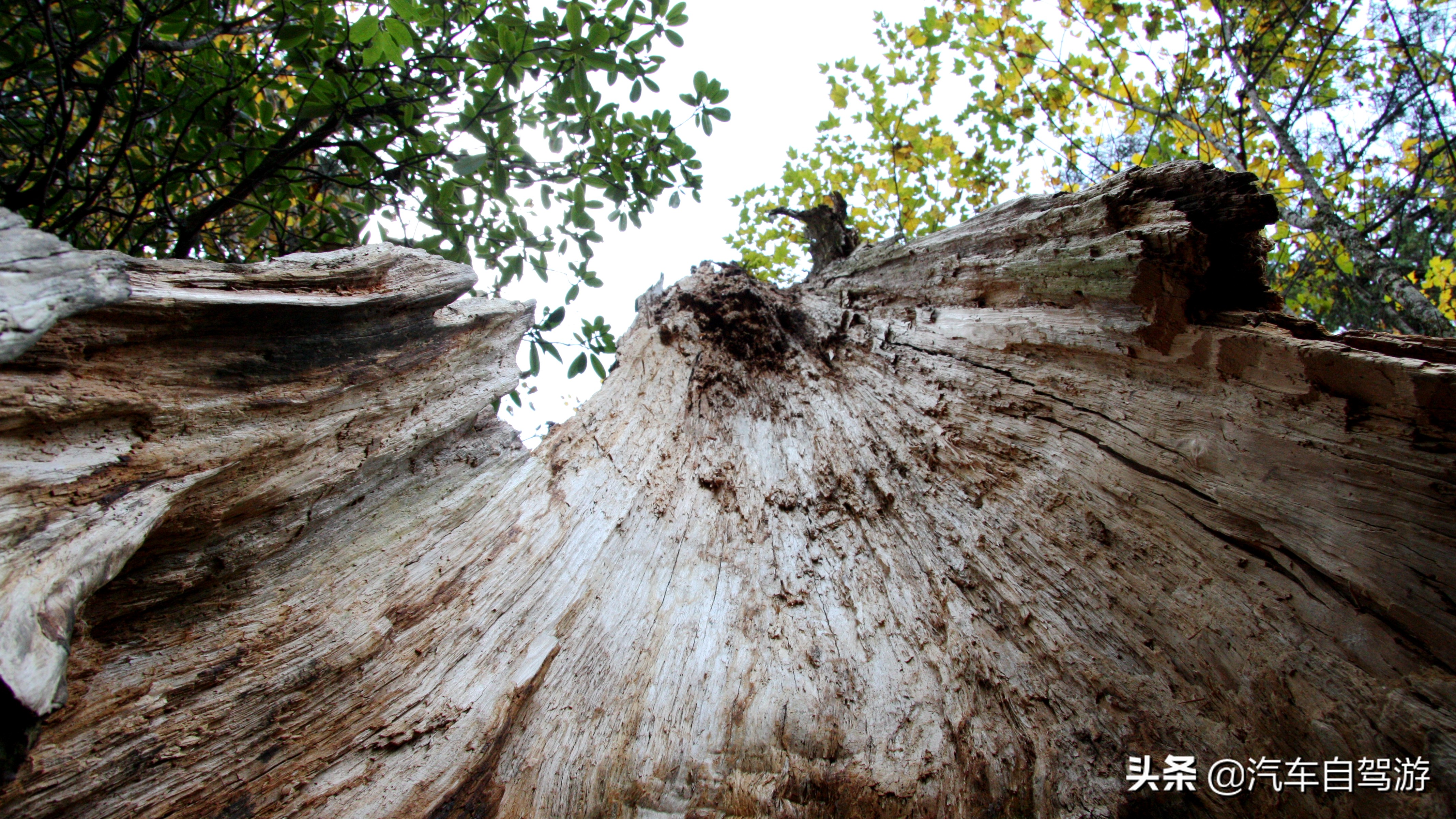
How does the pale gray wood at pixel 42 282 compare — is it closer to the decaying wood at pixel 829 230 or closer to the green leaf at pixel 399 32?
the green leaf at pixel 399 32

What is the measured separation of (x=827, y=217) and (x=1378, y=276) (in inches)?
→ 201

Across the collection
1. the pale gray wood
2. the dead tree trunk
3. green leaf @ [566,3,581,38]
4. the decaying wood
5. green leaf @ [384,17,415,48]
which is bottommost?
the dead tree trunk

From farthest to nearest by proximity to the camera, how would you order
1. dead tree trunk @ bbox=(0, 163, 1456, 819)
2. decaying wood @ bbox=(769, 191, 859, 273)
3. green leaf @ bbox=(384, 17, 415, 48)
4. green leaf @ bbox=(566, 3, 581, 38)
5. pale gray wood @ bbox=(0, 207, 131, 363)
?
decaying wood @ bbox=(769, 191, 859, 273) → green leaf @ bbox=(566, 3, 581, 38) → green leaf @ bbox=(384, 17, 415, 48) → dead tree trunk @ bbox=(0, 163, 1456, 819) → pale gray wood @ bbox=(0, 207, 131, 363)

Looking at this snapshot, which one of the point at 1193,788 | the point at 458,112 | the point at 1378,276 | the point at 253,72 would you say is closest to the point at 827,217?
the point at 458,112

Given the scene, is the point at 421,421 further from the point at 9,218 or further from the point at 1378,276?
the point at 1378,276

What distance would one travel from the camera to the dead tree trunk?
1298 mm

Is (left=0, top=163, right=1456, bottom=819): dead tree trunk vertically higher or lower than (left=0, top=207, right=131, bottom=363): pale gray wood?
lower

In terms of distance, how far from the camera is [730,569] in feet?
6.66

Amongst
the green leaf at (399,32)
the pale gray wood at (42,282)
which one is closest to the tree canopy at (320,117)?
the green leaf at (399,32)

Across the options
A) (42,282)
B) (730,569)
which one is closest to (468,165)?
(42,282)

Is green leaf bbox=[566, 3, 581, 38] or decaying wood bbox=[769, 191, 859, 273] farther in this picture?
decaying wood bbox=[769, 191, 859, 273]

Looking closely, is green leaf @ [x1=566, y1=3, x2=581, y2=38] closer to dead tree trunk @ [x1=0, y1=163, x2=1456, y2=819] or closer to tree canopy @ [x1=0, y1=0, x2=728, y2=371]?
tree canopy @ [x1=0, y1=0, x2=728, y2=371]

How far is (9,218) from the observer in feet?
4.23

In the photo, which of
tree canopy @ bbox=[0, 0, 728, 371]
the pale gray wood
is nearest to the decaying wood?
tree canopy @ bbox=[0, 0, 728, 371]
